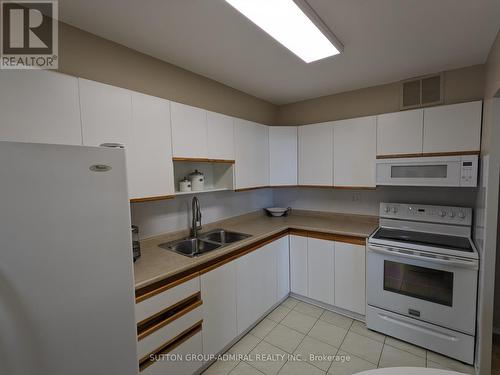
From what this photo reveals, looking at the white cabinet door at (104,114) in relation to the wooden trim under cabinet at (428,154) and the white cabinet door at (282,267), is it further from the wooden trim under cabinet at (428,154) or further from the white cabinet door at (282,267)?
the wooden trim under cabinet at (428,154)

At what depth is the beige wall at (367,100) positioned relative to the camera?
7.18 ft

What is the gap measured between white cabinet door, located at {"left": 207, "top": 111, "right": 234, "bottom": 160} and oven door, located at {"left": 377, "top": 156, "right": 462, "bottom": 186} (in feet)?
5.11

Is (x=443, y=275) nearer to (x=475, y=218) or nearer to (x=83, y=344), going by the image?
(x=475, y=218)

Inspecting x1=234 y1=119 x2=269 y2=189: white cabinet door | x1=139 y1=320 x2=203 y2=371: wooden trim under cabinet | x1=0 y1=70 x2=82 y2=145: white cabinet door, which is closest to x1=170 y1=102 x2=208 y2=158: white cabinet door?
x1=234 y1=119 x2=269 y2=189: white cabinet door

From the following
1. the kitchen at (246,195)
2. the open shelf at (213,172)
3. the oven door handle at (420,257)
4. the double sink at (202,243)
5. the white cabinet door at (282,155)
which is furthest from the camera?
the white cabinet door at (282,155)

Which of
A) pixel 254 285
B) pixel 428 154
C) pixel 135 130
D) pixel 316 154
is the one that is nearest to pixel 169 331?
pixel 254 285

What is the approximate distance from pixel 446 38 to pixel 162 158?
231cm

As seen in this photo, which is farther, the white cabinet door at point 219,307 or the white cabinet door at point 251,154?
the white cabinet door at point 251,154

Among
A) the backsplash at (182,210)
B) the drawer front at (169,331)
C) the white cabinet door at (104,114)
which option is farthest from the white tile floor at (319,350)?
the white cabinet door at (104,114)

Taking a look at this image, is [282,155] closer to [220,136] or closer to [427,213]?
[220,136]

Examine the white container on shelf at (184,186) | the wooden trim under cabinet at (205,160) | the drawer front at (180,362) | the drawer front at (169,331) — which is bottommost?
the drawer front at (180,362)

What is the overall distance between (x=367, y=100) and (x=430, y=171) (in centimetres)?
111

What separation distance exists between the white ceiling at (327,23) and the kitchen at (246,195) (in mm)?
18

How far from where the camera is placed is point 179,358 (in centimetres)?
156
